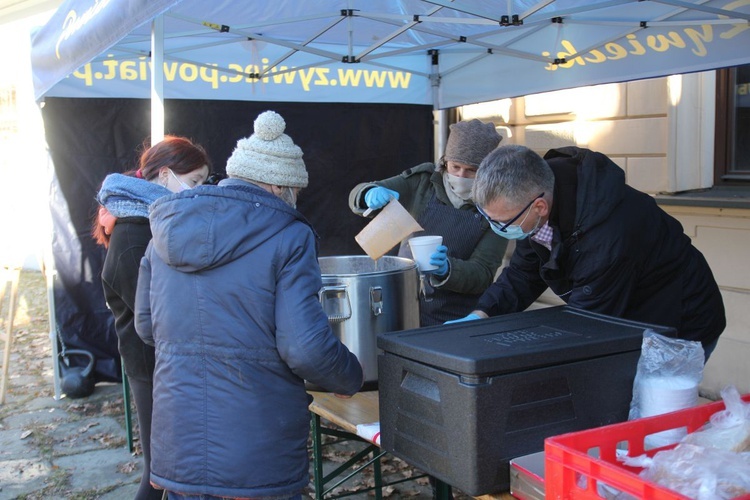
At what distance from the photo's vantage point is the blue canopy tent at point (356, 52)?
3.21 m

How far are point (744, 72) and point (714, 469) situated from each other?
4.12 m

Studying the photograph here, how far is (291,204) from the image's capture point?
2.05 meters

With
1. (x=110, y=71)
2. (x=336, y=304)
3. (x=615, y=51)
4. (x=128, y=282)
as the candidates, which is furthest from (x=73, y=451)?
(x=615, y=51)

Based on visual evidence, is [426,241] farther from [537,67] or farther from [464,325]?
[537,67]

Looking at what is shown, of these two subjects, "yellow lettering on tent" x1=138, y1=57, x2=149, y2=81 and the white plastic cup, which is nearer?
the white plastic cup

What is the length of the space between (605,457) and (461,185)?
169 cm

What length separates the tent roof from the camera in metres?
3.22

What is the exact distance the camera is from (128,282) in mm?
2498

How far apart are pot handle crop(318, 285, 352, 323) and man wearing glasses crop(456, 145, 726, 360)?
505mm

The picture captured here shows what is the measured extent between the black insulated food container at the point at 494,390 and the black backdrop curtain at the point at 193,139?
3.63m

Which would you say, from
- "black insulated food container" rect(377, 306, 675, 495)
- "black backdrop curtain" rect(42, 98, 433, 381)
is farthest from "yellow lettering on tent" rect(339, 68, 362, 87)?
"black insulated food container" rect(377, 306, 675, 495)

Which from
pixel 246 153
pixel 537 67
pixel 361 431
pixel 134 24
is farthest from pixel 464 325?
pixel 537 67

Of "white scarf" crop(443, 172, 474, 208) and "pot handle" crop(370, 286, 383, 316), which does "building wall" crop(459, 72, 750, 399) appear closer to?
"white scarf" crop(443, 172, 474, 208)

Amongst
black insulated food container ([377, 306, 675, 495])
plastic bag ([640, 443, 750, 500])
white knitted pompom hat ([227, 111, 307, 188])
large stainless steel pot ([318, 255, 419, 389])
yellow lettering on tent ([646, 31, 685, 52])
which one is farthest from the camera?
yellow lettering on tent ([646, 31, 685, 52])
